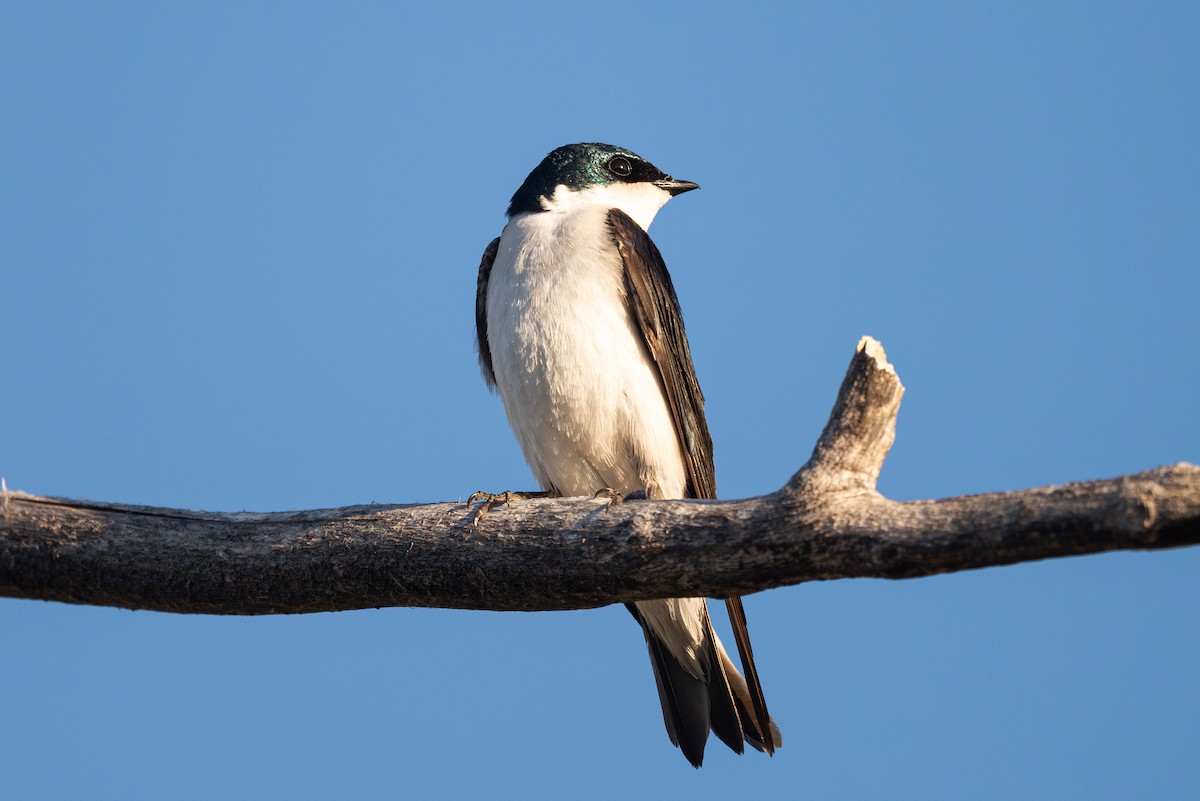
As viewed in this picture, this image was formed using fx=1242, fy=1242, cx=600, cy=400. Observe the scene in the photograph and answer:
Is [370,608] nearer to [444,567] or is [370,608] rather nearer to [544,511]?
[444,567]

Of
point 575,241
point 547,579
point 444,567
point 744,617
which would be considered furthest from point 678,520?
point 575,241

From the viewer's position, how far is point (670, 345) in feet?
19.3

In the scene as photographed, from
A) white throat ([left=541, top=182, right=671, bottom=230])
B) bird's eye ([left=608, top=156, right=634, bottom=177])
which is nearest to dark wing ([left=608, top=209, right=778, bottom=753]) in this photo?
white throat ([left=541, top=182, right=671, bottom=230])

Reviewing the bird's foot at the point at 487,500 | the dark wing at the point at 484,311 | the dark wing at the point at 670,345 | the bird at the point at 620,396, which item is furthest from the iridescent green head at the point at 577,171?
the bird's foot at the point at 487,500

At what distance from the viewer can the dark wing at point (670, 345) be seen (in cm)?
581

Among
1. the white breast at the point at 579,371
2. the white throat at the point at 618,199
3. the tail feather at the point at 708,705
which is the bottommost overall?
the tail feather at the point at 708,705

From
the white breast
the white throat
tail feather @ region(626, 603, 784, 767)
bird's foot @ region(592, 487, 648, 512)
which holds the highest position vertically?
the white throat

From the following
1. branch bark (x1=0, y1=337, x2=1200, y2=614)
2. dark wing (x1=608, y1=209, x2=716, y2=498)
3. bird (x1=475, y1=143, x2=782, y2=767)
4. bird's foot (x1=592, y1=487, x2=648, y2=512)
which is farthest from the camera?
dark wing (x1=608, y1=209, x2=716, y2=498)

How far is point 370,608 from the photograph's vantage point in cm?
482

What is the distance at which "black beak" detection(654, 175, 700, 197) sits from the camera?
694 cm

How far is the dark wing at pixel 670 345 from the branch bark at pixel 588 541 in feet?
4.58

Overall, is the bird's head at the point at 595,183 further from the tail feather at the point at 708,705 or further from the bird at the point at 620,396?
the tail feather at the point at 708,705

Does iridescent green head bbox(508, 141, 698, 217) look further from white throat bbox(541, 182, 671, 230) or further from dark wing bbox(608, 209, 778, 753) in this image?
dark wing bbox(608, 209, 778, 753)

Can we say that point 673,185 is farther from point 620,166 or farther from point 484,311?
point 484,311
